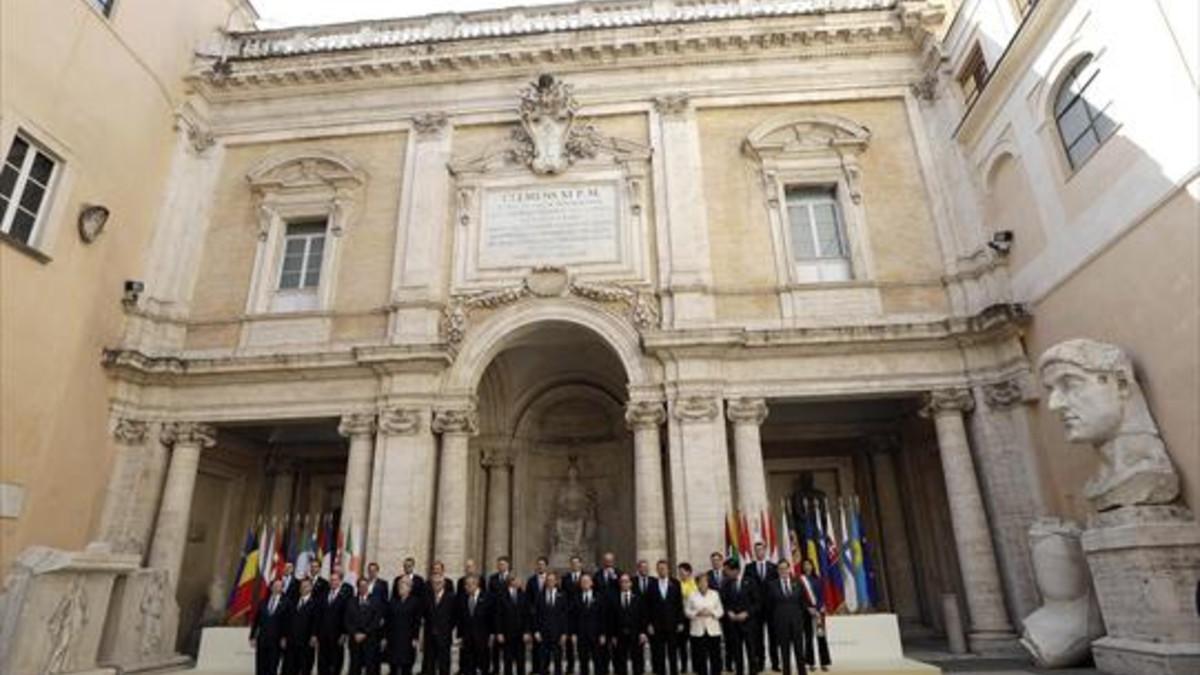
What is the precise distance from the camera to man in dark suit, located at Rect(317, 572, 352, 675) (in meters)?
7.81

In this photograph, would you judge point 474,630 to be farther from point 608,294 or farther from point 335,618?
point 608,294

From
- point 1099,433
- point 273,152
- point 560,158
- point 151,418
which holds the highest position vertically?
point 273,152

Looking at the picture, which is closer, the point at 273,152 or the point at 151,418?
the point at 151,418

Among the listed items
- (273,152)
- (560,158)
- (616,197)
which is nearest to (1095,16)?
(616,197)

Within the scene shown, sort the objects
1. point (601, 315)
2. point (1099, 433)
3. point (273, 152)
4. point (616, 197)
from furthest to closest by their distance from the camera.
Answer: point (273, 152) → point (616, 197) → point (601, 315) → point (1099, 433)

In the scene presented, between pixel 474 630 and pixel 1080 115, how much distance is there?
10309 mm

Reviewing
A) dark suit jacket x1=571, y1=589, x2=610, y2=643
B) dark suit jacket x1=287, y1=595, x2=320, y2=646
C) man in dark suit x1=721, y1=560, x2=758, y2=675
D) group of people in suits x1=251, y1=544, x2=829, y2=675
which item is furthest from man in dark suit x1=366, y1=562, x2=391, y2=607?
man in dark suit x1=721, y1=560, x2=758, y2=675

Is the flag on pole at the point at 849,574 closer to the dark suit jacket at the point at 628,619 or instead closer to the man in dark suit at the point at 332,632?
the dark suit jacket at the point at 628,619

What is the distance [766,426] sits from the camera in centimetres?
1376

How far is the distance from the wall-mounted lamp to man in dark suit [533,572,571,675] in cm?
931

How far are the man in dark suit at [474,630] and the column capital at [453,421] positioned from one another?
332cm

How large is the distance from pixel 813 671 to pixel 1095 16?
29.2 feet

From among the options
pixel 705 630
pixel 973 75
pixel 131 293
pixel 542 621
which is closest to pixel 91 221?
pixel 131 293

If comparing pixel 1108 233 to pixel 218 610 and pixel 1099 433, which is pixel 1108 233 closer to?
pixel 1099 433
